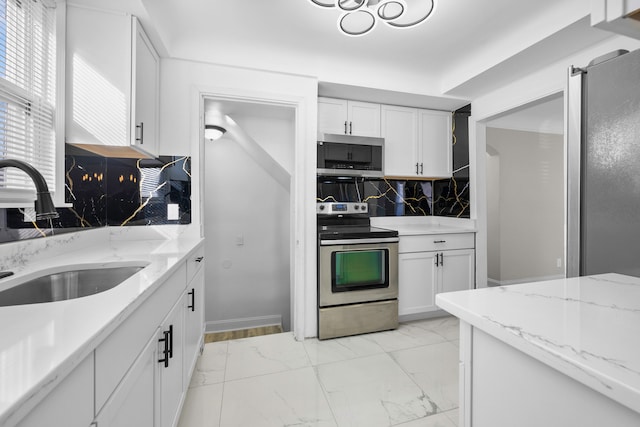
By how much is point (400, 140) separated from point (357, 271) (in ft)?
5.23


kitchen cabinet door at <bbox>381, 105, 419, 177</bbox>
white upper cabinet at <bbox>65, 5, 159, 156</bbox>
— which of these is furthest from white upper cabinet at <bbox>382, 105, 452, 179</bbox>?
white upper cabinet at <bbox>65, 5, 159, 156</bbox>

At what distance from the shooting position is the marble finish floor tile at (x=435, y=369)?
174 centimetres

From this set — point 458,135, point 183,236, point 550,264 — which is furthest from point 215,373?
point 550,264

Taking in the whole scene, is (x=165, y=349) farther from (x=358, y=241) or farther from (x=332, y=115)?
(x=332, y=115)

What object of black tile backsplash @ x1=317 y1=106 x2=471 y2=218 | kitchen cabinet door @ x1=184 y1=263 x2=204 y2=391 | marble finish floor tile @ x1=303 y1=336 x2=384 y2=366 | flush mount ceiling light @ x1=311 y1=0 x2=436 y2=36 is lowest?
marble finish floor tile @ x1=303 y1=336 x2=384 y2=366

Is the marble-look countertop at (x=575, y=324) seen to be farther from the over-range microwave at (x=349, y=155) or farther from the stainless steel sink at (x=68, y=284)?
the over-range microwave at (x=349, y=155)

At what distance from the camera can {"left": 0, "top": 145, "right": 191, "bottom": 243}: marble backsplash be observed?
68.4 inches

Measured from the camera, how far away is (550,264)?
4.31 metres

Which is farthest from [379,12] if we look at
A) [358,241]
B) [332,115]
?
[358,241]

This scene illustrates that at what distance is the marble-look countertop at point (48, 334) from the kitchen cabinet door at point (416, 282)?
7.20 feet

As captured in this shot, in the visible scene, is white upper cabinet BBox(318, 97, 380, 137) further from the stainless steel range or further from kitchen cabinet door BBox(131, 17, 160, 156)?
kitchen cabinet door BBox(131, 17, 160, 156)

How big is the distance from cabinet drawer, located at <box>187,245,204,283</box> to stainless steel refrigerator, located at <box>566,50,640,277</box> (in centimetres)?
204

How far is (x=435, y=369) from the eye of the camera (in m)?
2.03

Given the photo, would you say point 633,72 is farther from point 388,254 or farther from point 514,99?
point 388,254
